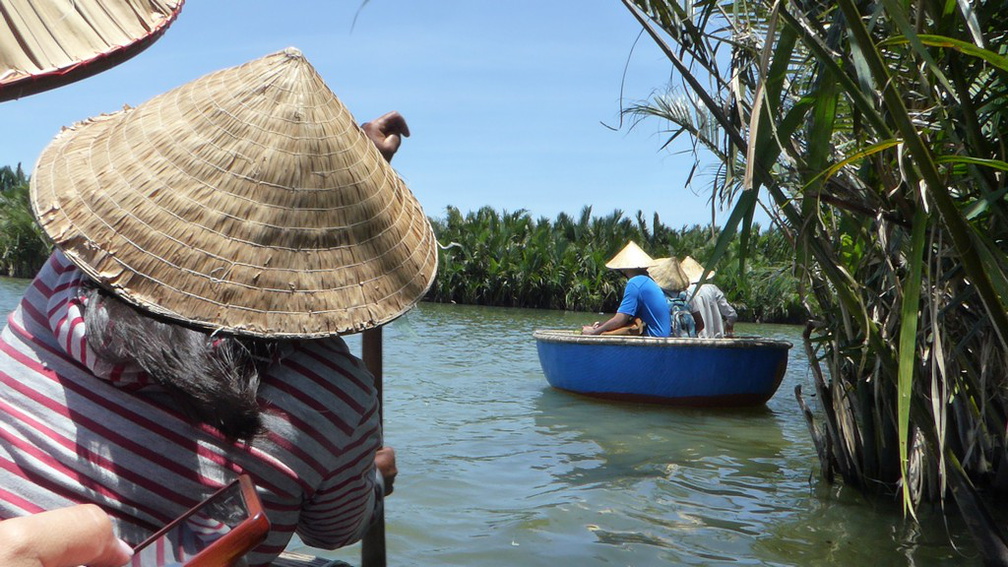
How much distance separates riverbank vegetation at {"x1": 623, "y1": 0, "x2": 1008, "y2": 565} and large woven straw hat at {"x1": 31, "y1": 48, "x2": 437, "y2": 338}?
2.82 ft

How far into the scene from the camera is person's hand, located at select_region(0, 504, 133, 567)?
3.51 ft

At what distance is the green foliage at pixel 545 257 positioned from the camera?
89.0 feet

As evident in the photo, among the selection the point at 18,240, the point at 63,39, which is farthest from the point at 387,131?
the point at 18,240

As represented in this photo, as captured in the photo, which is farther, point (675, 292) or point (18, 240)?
point (18, 240)

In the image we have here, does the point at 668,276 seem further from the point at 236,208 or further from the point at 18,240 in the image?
the point at 18,240

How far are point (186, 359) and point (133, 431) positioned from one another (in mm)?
150

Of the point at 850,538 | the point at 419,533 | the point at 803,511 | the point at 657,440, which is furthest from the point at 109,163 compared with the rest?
the point at 657,440

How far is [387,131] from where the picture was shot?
203cm

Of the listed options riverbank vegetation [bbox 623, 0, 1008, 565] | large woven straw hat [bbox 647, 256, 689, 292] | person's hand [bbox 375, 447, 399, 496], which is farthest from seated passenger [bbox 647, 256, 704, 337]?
person's hand [bbox 375, 447, 399, 496]

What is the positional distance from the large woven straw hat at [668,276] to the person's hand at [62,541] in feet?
27.8

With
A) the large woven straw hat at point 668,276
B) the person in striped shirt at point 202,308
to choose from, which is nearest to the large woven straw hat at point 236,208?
the person in striped shirt at point 202,308

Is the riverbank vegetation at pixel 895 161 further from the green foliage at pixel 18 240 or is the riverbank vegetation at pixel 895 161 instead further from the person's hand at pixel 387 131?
the green foliage at pixel 18 240

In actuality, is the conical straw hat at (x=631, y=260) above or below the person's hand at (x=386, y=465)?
above

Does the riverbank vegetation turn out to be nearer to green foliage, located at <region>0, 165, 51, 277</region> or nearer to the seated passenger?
the seated passenger
